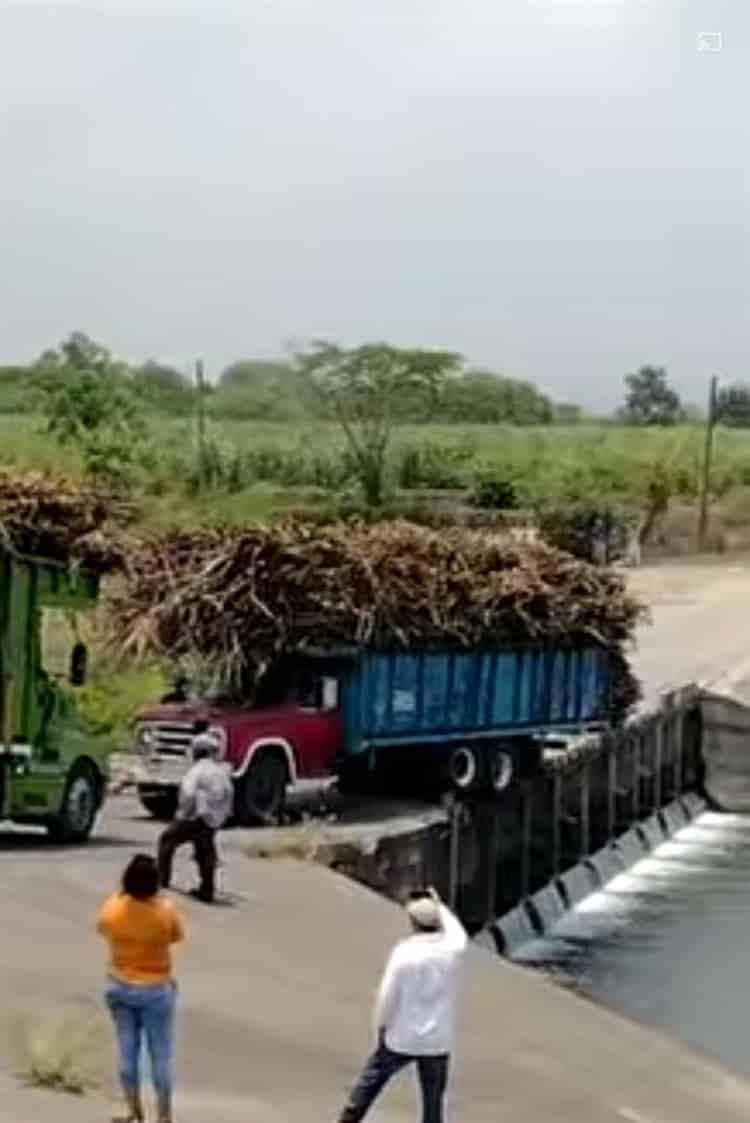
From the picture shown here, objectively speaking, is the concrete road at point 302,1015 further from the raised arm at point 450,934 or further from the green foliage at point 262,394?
the green foliage at point 262,394

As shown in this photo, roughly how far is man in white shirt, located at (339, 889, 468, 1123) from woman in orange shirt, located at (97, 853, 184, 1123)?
1064mm

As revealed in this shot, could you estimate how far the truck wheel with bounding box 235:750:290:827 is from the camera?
28.1m

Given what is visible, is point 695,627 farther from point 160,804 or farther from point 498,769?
point 160,804

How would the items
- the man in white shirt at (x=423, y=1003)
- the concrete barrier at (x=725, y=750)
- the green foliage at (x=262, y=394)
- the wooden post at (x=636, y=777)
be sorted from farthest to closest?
the green foliage at (x=262, y=394)
the concrete barrier at (x=725, y=750)
the wooden post at (x=636, y=777)
the man in white shirt at (x=423, y=1003)

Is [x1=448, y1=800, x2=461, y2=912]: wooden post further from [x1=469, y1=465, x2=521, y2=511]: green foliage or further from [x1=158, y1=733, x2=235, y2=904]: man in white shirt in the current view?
[x1=469, y1=465, x2=521, y2=511]: green foliage

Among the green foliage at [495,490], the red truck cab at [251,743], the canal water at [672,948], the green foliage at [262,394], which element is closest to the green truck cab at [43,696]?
the red truck cab at [251,743]

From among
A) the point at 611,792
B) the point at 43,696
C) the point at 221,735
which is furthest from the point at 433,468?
the point at 43,696

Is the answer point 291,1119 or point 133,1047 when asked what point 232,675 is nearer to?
point 291,1119

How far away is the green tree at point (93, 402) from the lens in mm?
77750

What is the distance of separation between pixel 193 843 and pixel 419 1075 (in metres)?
9.57

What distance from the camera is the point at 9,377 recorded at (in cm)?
10600

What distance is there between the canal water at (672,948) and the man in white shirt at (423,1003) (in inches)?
485

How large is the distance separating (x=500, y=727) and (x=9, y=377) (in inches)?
2885

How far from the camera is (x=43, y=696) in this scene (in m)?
24.0
